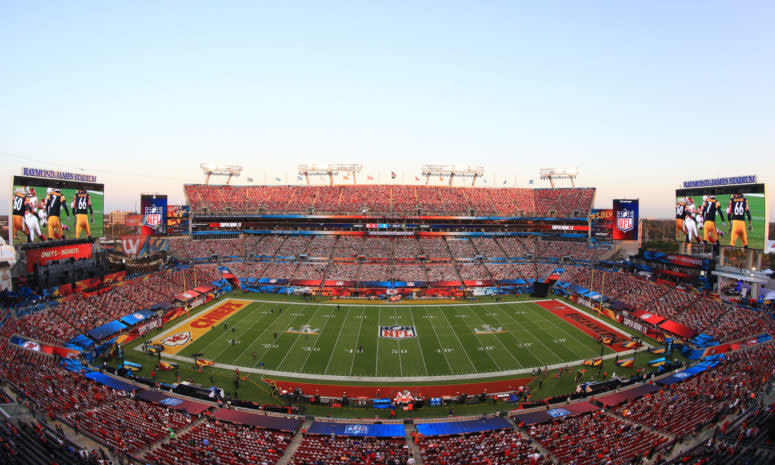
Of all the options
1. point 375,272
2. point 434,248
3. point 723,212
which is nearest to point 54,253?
point 375,272

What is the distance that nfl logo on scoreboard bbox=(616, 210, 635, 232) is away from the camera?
45844 mm

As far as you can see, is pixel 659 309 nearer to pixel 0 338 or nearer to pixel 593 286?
pixel 593 286

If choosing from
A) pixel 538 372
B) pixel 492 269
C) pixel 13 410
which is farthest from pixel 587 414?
pixel 492 269

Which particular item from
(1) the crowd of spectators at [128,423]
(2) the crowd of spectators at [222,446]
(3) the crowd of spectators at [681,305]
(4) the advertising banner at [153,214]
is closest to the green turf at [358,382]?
(2) the crowd of spectators at [222,446]

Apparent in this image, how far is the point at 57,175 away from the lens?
119ft

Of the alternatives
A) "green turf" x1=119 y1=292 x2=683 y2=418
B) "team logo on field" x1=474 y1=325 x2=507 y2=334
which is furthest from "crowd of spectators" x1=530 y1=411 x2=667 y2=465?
"team logo on field" x1=474 y1=325 x2=507 y2=334

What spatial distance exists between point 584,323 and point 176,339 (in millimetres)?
37621

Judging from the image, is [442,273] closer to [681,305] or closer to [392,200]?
[392,200]

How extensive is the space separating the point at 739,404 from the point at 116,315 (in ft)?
145

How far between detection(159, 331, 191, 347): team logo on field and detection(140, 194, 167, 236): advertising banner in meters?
21.4

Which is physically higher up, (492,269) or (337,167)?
(337,167)

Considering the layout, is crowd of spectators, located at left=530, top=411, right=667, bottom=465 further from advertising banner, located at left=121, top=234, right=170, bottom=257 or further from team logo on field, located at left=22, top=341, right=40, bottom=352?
advertising banner, located at left=121, top=234, right=170, bottom=257

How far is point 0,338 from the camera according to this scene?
83.0ft

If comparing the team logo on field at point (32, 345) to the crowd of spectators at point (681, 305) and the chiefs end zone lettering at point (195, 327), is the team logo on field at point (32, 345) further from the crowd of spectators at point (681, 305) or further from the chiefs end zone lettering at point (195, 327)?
the crowd of spectators at point (681, 305)
